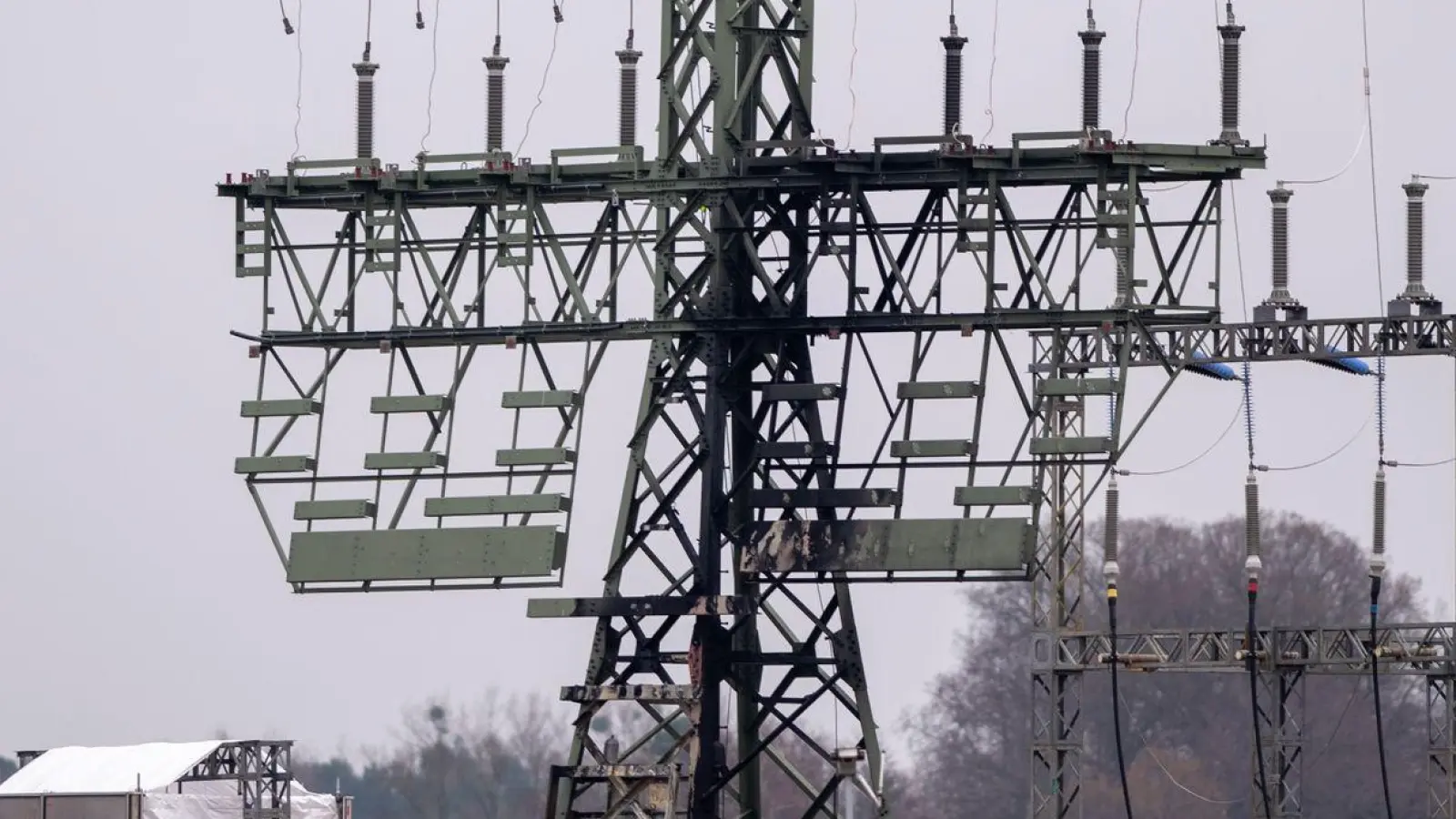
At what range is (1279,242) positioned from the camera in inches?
2208

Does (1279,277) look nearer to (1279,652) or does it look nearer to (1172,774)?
(1279,652)

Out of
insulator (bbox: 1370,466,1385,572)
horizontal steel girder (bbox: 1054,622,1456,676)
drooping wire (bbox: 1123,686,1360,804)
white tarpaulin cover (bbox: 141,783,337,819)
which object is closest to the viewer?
insulator (bbox: 1370,466,1385,572)

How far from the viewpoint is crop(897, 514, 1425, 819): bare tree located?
9750cm

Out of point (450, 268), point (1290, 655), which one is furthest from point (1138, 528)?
point (450, 268)

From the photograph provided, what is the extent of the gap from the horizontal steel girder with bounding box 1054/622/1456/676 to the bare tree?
32.8 metres

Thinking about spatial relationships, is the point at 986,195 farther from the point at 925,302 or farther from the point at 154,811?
the point at 154,811

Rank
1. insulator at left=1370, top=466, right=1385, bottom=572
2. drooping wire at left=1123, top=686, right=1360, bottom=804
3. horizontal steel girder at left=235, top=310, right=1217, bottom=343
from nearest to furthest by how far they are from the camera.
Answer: horizontal steel girder at left=235, top=310, right=1217, bottom=343
insulator at left=1370, top=466, right=1385, bottom=572
drooping wire at left=1123, top=686, right=1360, bottom=804

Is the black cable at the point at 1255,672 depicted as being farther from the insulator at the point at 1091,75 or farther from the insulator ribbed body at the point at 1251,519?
the insulator at the point at 1091,75

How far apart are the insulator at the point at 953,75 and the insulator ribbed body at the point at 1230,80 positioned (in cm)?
320

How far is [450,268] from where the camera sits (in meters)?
43.3

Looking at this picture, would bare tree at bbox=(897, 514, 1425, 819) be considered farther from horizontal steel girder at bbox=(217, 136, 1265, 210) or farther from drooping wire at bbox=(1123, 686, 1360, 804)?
horizontal steel girder at bbox=(217, 136, 1265, 210)

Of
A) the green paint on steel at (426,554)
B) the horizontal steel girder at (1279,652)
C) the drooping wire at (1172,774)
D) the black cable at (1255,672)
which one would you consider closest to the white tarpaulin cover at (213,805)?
the horizontal steel girder at (1279,652)

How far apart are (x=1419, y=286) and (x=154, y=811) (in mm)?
25430

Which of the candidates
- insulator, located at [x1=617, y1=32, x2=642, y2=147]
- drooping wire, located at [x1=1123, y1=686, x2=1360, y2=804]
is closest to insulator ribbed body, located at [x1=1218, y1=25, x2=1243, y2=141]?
insulator, located at [x1=617, y1=32, x2=642, y2=147]
